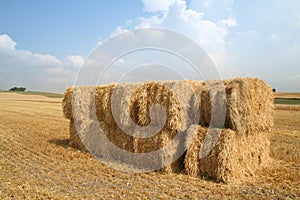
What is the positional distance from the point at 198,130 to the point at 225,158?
2.99 ft

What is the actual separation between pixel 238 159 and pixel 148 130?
7.54 ft

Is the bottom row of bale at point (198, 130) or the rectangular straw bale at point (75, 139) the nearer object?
the bottom row of bale at point (198, 130)

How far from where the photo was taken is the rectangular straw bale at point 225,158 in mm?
5477

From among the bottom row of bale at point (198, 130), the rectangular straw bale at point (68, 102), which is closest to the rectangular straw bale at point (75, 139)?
the rectangular straw bale at point (68, 102)

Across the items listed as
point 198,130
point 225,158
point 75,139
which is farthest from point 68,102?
point 225,158

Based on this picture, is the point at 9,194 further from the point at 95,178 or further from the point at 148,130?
the point at 148,130

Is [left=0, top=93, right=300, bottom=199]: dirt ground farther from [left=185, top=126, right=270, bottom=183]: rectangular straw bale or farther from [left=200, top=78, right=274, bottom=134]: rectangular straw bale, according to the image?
[left=200, top=78, right=274, bottom=134]: rectangular straw bale

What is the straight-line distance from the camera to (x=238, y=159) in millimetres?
5836

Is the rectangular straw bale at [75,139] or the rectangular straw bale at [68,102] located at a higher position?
the rectangular straw bale at [68,102]

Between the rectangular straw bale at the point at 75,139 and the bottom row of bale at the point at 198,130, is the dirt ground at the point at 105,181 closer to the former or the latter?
the bottom row of bale at the point at 198,130

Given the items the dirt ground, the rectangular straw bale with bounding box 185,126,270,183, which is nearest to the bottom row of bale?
the rectangular straw bale with bounding box 185,126,270,183

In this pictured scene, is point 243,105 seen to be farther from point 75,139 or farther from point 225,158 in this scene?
point 75,139

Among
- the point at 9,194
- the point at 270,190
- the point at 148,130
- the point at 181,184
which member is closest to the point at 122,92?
the point at 148,130

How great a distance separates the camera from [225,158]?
18.0 ft
